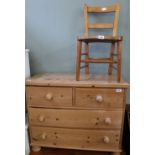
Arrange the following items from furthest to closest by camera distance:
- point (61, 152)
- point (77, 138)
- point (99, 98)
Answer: point (61, 152) → point (77, 138) → point (99, 98)

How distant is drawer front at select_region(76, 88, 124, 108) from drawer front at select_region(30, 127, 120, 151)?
0.22 m

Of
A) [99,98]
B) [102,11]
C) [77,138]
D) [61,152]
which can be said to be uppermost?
[102,11]

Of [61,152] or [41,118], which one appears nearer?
[41,118]

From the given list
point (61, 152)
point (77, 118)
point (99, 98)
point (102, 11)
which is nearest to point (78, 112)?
point (77, 118)

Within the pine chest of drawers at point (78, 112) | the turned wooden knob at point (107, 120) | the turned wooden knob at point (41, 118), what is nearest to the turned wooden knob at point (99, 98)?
the pine chest of drawers at point (78, 112)

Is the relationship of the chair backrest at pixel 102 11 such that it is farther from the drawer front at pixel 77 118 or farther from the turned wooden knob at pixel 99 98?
the drawer front at pixel 77 118

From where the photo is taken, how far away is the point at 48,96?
43.2 inches

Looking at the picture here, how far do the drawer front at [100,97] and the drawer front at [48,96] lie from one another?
85 mm

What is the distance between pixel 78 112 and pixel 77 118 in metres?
0.05

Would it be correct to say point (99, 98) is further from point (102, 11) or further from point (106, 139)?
point (102, 11)

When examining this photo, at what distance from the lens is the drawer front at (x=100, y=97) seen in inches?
41.9
